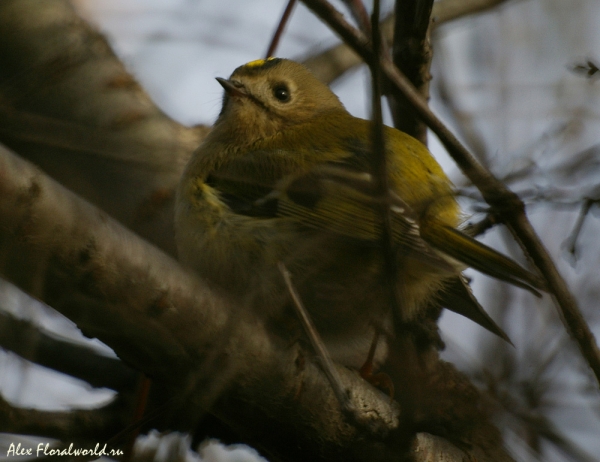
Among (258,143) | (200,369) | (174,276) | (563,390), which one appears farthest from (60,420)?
(563,390)

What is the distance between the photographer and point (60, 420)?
2492 mm

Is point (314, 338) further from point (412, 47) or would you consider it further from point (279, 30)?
point (279, 30)

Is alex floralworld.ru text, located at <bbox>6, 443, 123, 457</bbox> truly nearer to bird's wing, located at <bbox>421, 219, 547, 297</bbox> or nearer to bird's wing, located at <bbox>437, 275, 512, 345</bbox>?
bird's wing, located at <bbox>421, 219, 547, 297</bbox>

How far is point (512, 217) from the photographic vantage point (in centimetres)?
210

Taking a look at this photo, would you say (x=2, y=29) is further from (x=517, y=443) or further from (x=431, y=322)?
(x=517, y=443)

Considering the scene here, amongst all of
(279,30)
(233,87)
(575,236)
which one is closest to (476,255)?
(575,236)

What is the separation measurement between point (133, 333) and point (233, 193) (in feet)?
3.61

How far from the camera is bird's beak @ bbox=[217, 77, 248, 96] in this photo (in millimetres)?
3439

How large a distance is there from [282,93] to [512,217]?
1.81 metres

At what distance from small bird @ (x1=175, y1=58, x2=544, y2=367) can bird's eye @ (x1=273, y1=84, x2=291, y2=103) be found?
39 centimetres

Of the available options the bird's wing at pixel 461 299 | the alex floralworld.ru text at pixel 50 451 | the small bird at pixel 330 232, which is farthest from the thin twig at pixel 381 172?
the bird's wing at pixel 461 299

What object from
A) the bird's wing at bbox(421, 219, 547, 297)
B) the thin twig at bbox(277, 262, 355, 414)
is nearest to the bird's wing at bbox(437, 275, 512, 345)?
the bird's wing at bbox(421, 219, 547, 297)

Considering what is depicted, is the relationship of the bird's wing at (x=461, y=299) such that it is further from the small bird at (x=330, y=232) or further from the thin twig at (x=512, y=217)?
the thin twig at (x=512, y=217)

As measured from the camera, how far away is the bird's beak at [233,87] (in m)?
3.44
